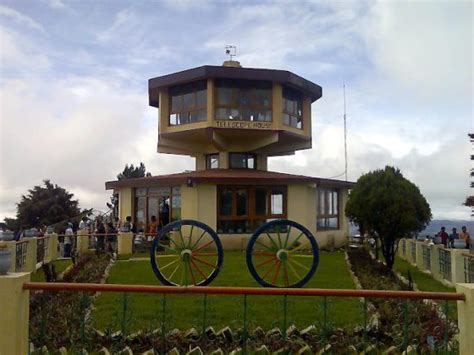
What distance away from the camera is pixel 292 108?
77.2 feet

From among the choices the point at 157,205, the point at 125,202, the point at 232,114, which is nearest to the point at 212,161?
the point at 232,114

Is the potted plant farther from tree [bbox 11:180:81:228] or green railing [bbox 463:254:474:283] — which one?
tree [bbox 11:180:81:228]

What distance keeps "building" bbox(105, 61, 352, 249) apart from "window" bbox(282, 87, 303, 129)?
5cm

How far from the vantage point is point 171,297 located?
896 cm

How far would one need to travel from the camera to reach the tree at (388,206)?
42.6ft

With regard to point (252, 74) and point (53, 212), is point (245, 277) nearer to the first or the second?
point (252, 74)

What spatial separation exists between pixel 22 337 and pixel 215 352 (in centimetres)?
209

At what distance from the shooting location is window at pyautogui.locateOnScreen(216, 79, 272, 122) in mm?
21734

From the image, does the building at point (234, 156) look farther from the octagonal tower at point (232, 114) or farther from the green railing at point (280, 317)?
the green railing at point (280, 317)

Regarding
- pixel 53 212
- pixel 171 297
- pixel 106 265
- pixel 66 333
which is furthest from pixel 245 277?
pixel 53 212

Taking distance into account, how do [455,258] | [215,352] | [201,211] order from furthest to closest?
[201,211] → [455,258] → [215,352]

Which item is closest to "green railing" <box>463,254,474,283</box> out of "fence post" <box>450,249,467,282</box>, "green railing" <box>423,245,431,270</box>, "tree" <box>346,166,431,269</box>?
"fence post" <box>450,249,467,282</box>

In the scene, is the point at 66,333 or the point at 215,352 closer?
the point at 215,352

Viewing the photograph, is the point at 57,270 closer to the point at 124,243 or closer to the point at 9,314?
the point at 124,243
